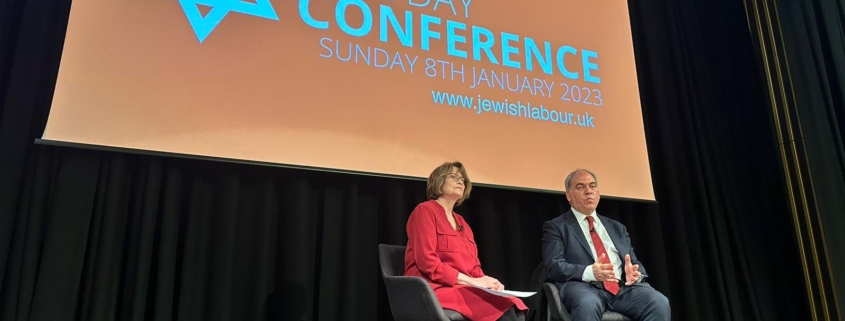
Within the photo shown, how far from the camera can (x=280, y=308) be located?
9.04 feet

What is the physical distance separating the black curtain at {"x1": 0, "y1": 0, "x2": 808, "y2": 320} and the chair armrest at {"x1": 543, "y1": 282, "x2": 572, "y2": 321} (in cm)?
83

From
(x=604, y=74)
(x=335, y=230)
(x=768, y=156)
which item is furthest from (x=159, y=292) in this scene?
(x=768, y=156)

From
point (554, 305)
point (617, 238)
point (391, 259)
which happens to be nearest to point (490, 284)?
point (554, 305)

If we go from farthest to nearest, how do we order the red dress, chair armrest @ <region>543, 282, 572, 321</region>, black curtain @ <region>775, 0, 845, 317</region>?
black curtain @ <region>775, 0, 845, 317</region> < chair armrest @ <region>543, 282, 572, 321</region> < the red dress

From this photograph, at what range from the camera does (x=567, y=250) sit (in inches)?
104

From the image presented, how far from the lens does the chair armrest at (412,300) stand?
6.90 ft

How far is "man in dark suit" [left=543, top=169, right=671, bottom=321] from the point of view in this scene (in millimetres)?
2416

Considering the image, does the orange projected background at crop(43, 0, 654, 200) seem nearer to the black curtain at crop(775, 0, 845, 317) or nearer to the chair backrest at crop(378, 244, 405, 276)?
the chair backrest at crop(378, 244, 405, 276)

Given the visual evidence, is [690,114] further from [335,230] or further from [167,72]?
[167,72]

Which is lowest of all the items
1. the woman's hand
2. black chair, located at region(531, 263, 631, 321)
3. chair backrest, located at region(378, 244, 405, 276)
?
black chair, located at region(531, 263, 631, 321)

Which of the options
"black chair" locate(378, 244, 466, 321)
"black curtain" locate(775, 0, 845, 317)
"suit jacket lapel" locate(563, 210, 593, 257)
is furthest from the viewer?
"black curtain" locate(775, 0, 845, 317)

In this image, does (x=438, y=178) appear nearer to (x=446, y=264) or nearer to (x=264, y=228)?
(x=446, y=264)

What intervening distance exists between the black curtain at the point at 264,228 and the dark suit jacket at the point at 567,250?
65cm

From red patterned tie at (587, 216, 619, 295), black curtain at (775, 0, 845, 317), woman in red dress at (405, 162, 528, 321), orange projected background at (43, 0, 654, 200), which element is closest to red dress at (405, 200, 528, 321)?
woman in red dress at (405, 162, 528, 321)
